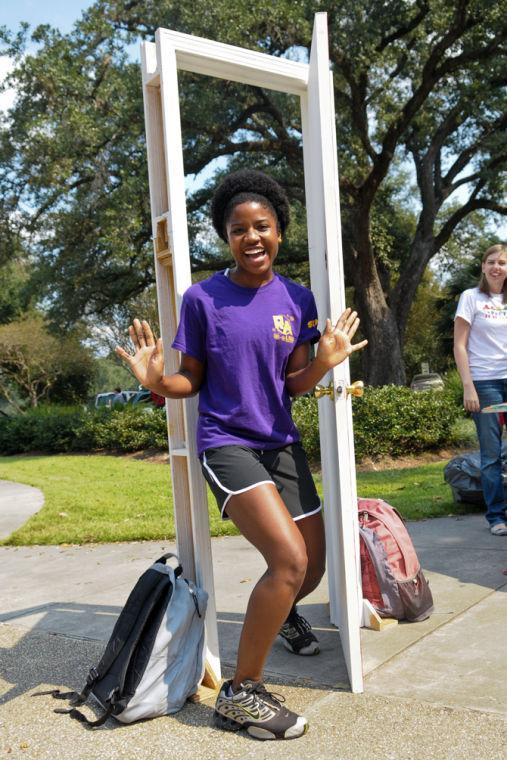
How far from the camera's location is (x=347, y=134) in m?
17.2

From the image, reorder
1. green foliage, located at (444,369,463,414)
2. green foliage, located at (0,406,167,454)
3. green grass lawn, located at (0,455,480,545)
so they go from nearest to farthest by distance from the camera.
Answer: green grass lawn, located at (0,455,480,545), green foliage, located at (444,369,463,414), green foliage, located at (0,406,167,454)

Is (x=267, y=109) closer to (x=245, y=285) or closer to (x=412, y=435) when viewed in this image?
(x=412, y=435)

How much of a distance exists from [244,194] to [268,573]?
1537 mm

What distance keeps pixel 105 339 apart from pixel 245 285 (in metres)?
36.4

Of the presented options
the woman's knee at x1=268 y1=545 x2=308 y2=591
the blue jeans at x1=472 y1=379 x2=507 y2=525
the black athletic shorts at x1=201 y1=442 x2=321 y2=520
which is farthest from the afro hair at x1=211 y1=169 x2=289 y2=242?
the blue jeans at x1=472 y1=379 x2=507 y2=525

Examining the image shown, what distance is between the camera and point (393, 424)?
11320 mm

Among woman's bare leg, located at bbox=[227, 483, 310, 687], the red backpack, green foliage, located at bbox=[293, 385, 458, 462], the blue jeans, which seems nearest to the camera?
woman's bare leg, located at bbox=[227, 483, 310, 687]

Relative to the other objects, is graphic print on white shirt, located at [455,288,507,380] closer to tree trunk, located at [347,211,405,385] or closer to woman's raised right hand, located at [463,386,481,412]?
woman's raised right hand, located at [463,386,481,412]

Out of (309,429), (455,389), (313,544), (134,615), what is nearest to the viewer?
(134,615)

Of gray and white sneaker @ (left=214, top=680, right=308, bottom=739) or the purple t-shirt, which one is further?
the purple t-shirt

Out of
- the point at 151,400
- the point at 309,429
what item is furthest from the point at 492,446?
the point at 151,400

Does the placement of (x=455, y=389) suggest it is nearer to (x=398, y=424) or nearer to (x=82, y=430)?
(x=398, y=424)

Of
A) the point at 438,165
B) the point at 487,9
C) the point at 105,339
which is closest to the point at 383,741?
the point at 487,9

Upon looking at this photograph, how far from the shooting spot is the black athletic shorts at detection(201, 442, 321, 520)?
2932mm
